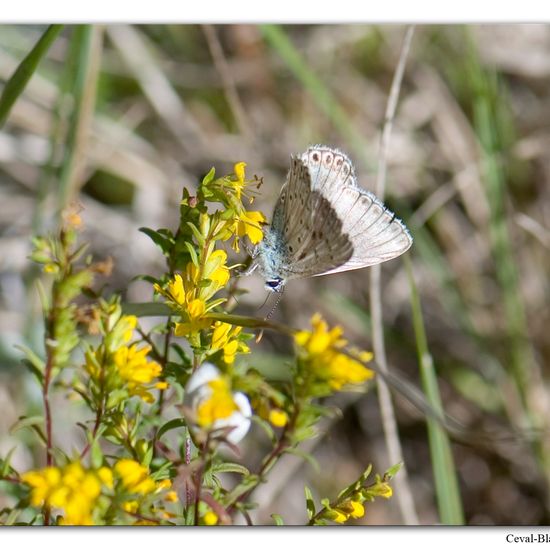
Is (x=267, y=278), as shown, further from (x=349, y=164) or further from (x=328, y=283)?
(x=328, y=283)

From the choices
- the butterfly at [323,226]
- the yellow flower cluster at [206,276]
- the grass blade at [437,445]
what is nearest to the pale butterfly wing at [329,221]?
the butterfly at [323,226]

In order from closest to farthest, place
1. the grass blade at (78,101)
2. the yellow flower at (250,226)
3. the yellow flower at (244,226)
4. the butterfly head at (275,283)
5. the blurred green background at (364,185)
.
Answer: the yellow flower at (244,226) < the yellow flower at (250,226) < the butterfly head at (275,283) < the grass blade at (78,101) < the blurred green background at (364,185)

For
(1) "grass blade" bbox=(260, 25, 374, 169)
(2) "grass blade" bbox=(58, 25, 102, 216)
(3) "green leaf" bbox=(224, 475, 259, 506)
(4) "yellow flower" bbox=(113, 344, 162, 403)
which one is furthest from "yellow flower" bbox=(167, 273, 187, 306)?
(1) "grass blade" bbox=(260, 25, 374, 169)

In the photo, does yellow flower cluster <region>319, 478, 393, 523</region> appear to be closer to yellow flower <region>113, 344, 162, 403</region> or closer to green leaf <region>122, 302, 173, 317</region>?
yellow flower <region>113, 344, 162, 403</region>

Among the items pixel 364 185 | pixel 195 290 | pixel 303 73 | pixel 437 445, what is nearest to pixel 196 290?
pixel 195 290

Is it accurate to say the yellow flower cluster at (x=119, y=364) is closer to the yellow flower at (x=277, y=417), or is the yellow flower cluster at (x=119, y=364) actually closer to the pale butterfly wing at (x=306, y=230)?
the yellow flower at (x=277, y=417)
